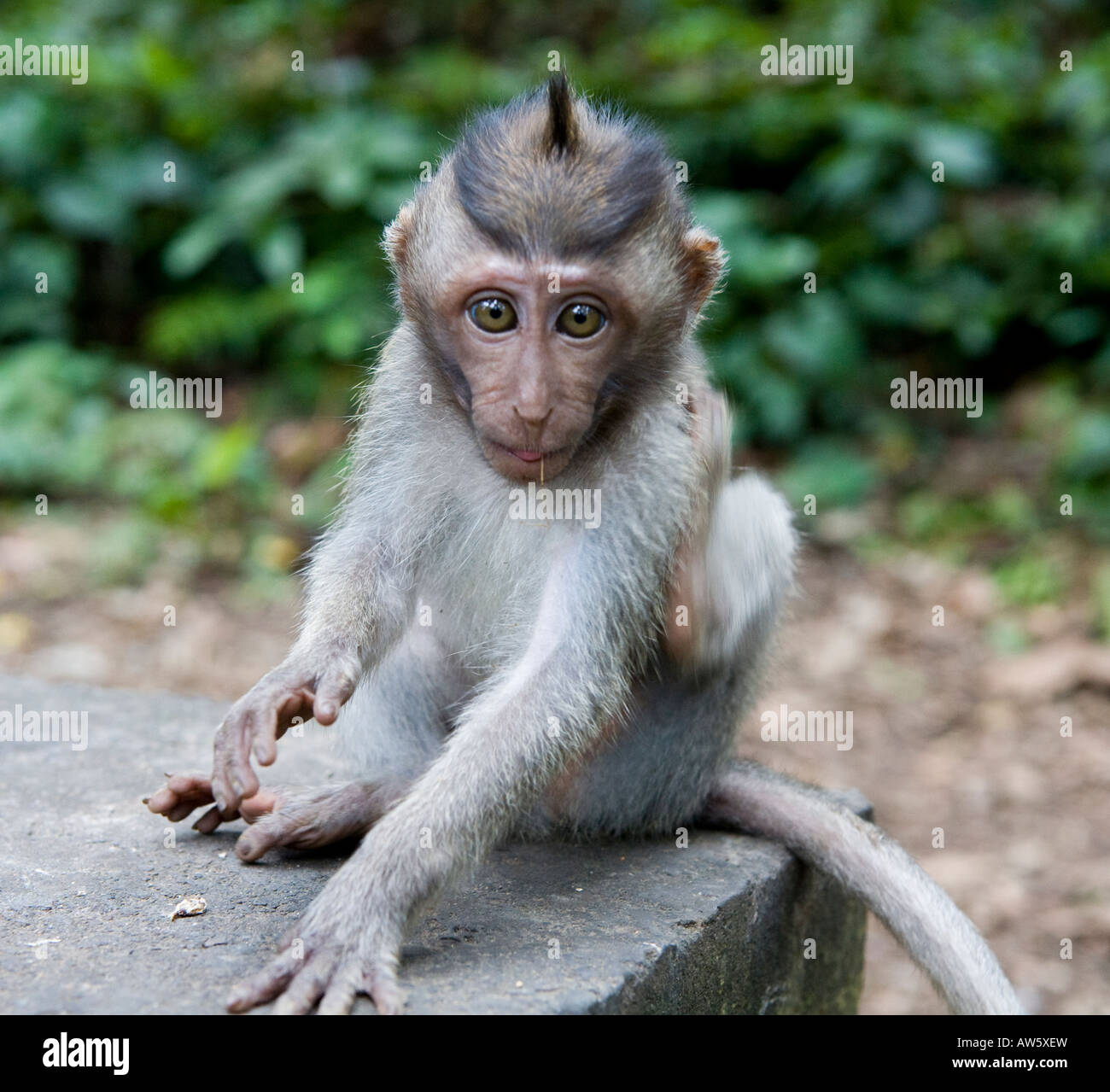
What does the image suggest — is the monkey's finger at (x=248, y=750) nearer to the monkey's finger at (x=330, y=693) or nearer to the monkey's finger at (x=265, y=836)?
the monkey's finger at (x=330, y=693)

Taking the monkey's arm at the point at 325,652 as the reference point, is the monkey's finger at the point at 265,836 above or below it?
below

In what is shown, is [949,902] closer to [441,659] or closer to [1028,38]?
[441,659]

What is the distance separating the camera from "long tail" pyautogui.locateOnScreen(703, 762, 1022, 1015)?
4309 mm

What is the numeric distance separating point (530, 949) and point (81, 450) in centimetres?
723

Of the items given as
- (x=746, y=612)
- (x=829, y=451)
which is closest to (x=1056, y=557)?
(x=829, y=451)

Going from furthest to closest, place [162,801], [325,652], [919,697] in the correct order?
[919,697], [162,801], [325,652]

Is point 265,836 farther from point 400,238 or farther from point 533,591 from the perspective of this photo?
point 400,238

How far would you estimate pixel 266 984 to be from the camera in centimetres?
346

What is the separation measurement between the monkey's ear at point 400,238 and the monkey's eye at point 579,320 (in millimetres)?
697

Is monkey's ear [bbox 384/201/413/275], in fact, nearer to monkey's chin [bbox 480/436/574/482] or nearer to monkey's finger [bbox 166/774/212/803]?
monkey's chin [bbox 480/436/574/482]

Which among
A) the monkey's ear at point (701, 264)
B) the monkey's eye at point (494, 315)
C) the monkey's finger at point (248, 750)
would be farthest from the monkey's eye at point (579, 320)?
the monkey's finger at point (248, 750)

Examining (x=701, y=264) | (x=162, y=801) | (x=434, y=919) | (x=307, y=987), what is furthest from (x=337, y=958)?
(x=701, y=264)

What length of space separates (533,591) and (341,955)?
134 cm

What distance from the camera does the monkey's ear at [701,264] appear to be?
436cm
